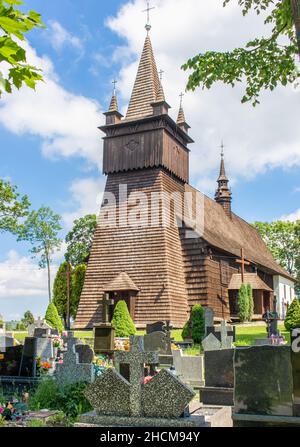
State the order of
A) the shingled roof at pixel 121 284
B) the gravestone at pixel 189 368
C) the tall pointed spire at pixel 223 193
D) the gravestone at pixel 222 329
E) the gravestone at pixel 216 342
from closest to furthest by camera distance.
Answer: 1. the gravestone at pixel 189 368
2. the gravestone at pixel 216 342
3. the gravestone at pixel 222 329
4. the shingled roof at pixel 121 284
5. the tall pointed spire at pixel 223 193

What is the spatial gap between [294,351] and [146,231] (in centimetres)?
2197

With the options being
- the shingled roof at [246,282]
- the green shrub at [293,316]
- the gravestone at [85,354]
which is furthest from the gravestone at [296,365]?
the shingled roof at [246,282]

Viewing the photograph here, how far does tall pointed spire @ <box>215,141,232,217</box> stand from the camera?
3925cm

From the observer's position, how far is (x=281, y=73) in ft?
29.2

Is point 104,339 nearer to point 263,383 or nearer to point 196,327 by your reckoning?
point 196,327

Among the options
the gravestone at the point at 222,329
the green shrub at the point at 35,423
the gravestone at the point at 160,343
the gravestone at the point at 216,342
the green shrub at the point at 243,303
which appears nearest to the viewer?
the green shrub at the point at 35,423

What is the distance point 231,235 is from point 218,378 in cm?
2827

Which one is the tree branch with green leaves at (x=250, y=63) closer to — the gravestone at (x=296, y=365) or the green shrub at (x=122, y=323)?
the gravestone at (x=296, y=365)

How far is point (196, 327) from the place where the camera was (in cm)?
1877

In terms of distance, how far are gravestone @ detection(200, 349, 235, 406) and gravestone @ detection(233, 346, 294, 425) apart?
2.13 metres

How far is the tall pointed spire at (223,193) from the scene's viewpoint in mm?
39250

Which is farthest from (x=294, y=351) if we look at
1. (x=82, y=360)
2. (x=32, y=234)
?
(x=32, y=234)

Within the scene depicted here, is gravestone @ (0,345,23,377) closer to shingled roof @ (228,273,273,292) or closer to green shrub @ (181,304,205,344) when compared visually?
green shrub @ (181,304,205,344)

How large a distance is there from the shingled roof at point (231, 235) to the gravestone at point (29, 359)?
734 inches
